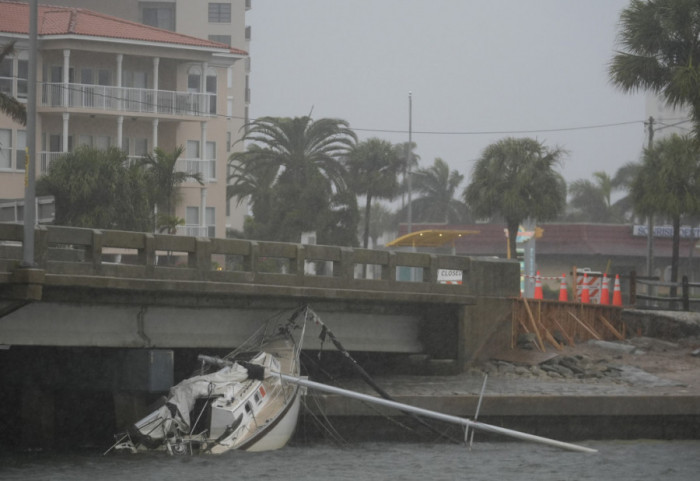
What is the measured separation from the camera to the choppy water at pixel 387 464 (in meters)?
19.3

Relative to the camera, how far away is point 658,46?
3188 cm

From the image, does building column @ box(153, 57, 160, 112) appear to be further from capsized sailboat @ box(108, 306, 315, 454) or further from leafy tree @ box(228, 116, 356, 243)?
capsized sailboat @ box(108, 306, 315, 454)

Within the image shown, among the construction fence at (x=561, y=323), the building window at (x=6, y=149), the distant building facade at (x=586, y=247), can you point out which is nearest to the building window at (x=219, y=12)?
the distant building facade at (x=586, y=247)

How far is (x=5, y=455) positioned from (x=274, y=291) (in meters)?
5.67

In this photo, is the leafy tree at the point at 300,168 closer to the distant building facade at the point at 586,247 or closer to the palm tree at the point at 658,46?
the distant building facade at the point at 586,247

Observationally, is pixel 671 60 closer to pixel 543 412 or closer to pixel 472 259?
pixel 472 259

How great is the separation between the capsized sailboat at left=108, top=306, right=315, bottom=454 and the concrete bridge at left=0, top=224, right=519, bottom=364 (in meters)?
1.96

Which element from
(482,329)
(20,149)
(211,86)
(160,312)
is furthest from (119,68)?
(160,312)

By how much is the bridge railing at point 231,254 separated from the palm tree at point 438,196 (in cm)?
8872

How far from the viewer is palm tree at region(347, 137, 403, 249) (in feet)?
226

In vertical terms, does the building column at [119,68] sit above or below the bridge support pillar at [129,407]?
above

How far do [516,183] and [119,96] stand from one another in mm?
17877

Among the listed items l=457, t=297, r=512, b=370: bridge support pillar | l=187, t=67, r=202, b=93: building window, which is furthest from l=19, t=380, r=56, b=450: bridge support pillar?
l=187, t=67, r=202, b=93: building window

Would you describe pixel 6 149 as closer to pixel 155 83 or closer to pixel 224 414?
pixel 155 83
